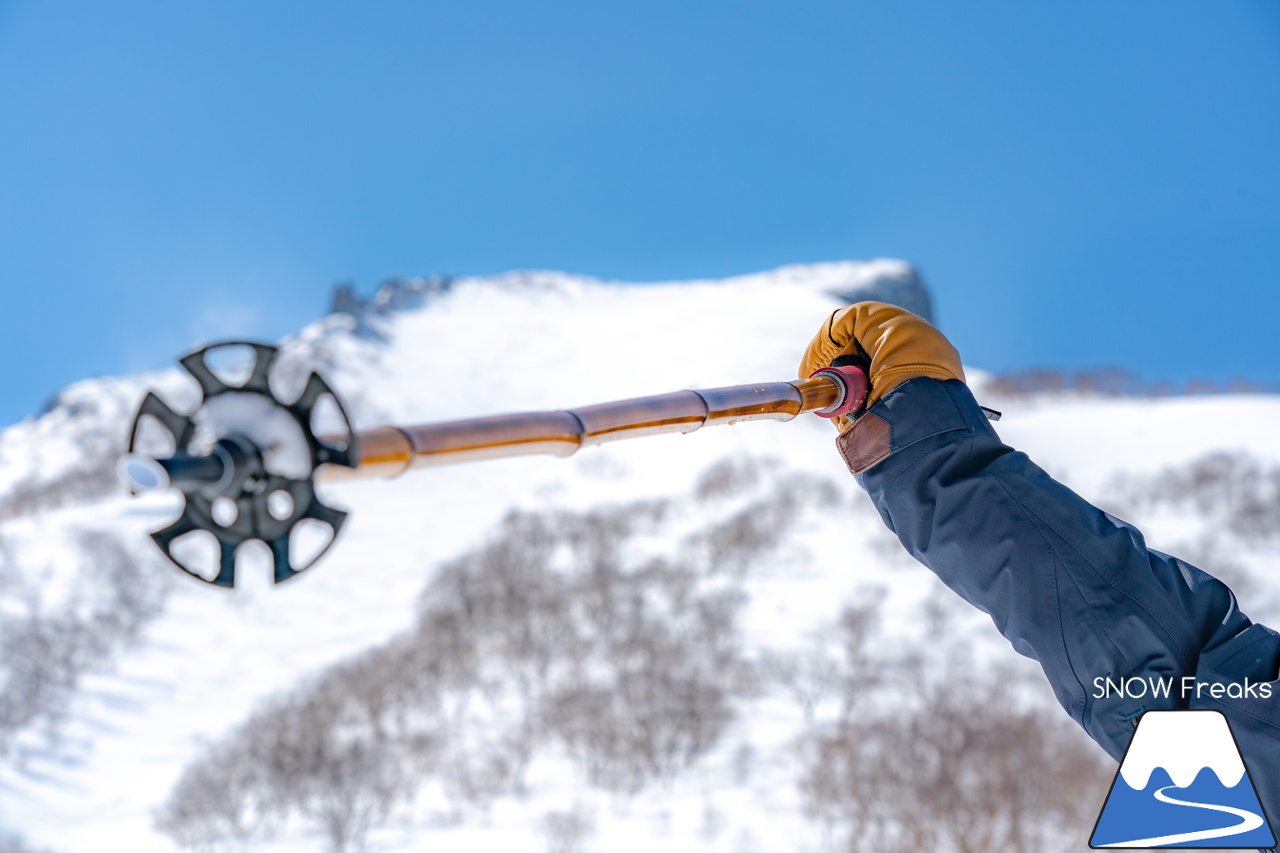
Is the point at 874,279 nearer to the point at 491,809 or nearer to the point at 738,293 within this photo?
the point at 738,293

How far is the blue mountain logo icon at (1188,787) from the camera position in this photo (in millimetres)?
1460

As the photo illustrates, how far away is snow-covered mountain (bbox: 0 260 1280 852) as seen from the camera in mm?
36219

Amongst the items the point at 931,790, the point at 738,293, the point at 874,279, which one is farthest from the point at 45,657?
the point at 874,279

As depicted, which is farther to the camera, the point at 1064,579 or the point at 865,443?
the point at 865,443

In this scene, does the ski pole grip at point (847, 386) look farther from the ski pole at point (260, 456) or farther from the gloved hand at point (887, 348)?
the ski pole at point (260, 456)

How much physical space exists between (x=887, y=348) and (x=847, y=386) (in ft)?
0.33

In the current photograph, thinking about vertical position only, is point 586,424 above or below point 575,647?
below

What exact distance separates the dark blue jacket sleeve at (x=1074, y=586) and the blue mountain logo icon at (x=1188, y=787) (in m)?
0.02

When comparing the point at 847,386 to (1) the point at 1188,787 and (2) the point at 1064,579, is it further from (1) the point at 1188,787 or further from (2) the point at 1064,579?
(1) the point at 1188,787

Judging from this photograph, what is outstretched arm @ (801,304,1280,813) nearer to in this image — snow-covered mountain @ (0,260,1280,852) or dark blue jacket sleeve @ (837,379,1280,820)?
dark blue jacket sleeve @ (837,379,1280,820)

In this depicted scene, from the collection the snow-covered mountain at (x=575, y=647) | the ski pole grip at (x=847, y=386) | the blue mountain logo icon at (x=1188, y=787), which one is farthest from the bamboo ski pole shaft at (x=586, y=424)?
the snow-covered mountain at (x=575, y=647)

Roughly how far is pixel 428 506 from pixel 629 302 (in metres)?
60.1

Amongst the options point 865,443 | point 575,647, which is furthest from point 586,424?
point 575,647

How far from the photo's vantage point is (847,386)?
1.63 m
